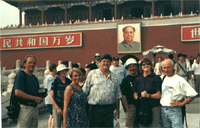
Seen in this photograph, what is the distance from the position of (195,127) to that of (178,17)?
1325cm

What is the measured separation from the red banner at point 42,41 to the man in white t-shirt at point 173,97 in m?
16.0

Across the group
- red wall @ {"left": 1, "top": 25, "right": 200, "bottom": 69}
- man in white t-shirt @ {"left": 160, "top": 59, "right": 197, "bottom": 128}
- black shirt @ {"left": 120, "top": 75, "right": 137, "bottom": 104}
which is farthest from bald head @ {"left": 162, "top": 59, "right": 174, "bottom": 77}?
red wall @ {"left": 1, "top": 25, "right": 200, "bottom": 69}

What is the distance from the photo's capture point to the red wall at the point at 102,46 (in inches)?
662

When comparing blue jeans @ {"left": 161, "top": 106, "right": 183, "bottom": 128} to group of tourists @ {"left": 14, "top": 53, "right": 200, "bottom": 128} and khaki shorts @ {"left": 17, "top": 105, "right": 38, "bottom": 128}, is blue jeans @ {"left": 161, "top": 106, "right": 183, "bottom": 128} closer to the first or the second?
group of tourists @ {"left": 14, "top": 53, "right": 200, "bottom": 128}

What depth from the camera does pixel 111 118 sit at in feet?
11.1

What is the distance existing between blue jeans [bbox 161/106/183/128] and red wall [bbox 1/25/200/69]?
1422 cm

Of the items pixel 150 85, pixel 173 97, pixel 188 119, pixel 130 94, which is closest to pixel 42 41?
pixel 188 119

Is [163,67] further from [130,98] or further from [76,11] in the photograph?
[76,11]

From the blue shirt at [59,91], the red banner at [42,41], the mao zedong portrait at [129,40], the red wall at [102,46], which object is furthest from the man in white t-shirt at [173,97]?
the red banner at [42,41]

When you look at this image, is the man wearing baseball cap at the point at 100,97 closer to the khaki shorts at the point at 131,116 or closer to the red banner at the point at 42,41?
the khaki shorts at the point at 131,116

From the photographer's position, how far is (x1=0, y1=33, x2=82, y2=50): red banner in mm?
18922

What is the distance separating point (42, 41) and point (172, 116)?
58.4 ft

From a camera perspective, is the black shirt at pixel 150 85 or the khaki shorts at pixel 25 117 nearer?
the khaki shorts at pixel 25 117

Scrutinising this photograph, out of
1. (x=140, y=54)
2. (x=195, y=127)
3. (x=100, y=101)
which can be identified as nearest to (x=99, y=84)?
(x=100, y=101)
